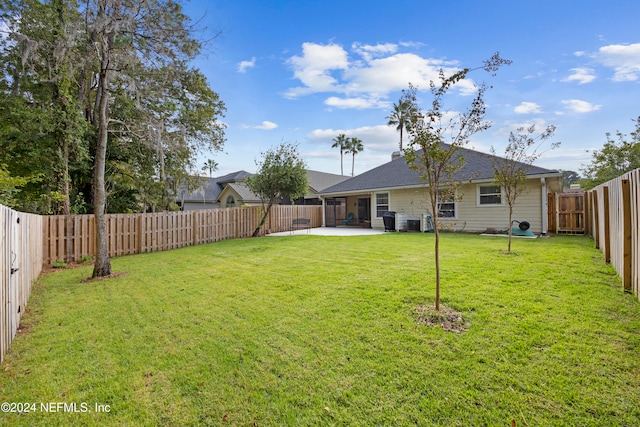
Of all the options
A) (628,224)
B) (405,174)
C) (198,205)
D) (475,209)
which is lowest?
(628,224)

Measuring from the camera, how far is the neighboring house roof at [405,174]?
12.6 m

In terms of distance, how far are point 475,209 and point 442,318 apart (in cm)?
1172

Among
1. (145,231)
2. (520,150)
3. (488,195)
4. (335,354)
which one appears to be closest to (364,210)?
(488,195)

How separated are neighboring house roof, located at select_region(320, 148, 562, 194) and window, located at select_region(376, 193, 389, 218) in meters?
0.75

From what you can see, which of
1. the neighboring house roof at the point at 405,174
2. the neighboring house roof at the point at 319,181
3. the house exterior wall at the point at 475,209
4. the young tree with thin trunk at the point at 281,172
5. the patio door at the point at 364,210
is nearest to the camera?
the house exterior wall at the point at 475,209

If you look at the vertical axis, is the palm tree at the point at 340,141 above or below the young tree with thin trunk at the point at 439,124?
above

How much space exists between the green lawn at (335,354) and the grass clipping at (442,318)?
0.34 feet

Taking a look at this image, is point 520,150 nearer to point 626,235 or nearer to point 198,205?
point 626,235

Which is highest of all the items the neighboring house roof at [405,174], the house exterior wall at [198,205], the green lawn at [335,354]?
the neighboring house roof at [405,174]

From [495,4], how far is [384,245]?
792 cm

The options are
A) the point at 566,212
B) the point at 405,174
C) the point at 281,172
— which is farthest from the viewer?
the point at 405,174

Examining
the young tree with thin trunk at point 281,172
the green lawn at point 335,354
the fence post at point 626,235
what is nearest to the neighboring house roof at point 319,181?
the young tree with thin trunk at point 281,172

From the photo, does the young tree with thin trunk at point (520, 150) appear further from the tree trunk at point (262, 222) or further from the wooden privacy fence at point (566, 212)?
the tree trunk at point (262, 222)

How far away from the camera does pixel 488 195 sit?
13.1 metres
